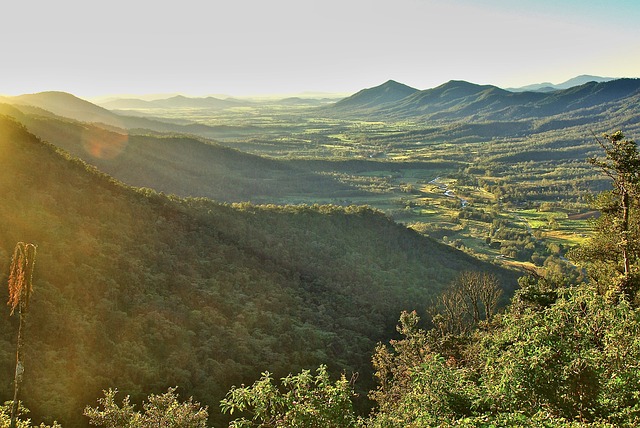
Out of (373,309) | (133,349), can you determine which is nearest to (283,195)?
(373,309)

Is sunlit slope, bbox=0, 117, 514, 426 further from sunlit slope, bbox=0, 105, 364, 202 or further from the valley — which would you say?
sunlit slope, bbox=0, 105, 364, 202

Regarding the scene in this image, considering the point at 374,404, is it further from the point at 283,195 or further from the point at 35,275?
the point at 283,195

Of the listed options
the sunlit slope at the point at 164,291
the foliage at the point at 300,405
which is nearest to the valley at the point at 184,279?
the sunlit slope at the point at 164,291

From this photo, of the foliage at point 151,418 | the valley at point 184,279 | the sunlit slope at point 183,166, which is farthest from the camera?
the sunlit slope at point 183,166

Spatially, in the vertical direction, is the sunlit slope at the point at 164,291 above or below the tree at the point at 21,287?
below

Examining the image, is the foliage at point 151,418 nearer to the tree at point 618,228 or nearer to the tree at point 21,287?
the tree at point 21,287

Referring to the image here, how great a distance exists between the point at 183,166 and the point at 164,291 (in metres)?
83.8

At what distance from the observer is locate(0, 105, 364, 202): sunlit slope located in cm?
9275

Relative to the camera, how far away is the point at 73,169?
49.6 meters

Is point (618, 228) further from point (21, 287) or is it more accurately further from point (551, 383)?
point (21, 287)

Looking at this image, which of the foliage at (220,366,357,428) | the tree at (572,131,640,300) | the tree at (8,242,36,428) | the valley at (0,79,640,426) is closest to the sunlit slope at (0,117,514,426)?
the valley at (0,79,640,426)

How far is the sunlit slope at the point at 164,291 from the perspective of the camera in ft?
90.4

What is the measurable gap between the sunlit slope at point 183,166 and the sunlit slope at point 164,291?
136ft

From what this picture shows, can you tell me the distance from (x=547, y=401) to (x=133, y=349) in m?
25.5
